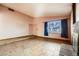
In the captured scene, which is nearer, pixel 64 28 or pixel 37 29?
pixel 64 28

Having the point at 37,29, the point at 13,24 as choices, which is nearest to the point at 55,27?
the point at 37,29

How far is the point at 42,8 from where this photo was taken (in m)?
1.95

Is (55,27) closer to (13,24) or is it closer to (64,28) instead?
(64,28)

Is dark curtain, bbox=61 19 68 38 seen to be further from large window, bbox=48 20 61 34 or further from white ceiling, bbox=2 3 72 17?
white ceiling, bbox=2 3 72 17

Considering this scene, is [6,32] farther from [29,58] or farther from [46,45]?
[46,45]

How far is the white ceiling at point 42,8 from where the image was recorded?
5.98 feet

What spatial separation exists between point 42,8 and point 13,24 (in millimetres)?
653

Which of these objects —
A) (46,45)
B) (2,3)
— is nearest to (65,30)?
(46,45)

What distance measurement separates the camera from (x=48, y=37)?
1973 mm

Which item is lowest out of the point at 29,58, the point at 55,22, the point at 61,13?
the point at 29,58

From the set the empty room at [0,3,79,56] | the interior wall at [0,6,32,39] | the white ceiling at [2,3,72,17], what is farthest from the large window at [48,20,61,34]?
the interior wall at [0,6,32,39]

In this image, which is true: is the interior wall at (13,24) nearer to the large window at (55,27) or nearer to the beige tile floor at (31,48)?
the beige tile floor at (31,48)

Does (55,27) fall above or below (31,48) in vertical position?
above

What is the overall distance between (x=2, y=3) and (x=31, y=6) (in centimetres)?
52
